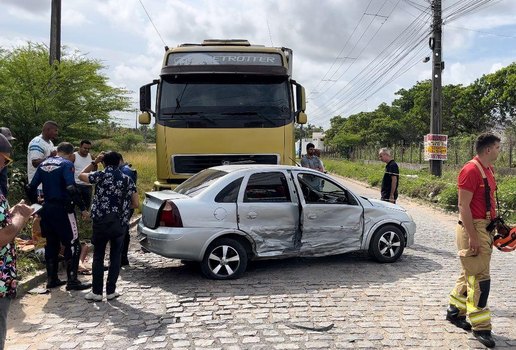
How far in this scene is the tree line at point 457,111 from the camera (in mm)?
37906

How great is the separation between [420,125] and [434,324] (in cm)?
4790

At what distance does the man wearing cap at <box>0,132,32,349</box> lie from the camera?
2922mm

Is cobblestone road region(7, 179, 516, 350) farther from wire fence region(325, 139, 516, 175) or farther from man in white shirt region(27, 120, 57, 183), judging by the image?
wire fence region(325, 139, 516, 175)

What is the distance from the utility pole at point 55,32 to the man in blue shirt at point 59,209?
718 cm

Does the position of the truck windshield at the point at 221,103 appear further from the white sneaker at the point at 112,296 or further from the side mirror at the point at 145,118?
the white sneaker at the point at 112,296

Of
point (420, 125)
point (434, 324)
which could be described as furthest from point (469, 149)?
point (420, 125)

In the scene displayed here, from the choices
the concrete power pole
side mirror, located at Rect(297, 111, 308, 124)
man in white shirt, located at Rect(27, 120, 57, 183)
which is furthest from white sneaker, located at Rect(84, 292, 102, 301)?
the concrete power pole

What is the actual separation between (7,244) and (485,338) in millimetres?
3995

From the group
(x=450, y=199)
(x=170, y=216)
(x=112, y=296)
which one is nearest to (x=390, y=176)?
(x=170, y=216)

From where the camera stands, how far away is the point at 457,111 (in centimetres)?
4362

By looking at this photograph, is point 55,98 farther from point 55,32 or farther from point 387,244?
point 387,244

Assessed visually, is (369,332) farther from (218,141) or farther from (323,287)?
(218,141)

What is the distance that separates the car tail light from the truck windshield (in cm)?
275

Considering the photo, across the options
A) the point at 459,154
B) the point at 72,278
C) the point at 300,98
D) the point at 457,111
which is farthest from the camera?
the point at 457,111
